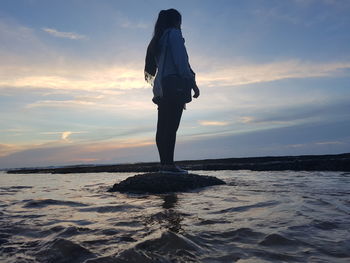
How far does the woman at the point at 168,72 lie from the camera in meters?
5.98

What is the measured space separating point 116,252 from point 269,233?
3.76 ft

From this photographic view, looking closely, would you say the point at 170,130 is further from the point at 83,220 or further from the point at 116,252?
the point at 116,252

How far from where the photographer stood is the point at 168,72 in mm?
6066

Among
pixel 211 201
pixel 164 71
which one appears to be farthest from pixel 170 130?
pixel 211 201

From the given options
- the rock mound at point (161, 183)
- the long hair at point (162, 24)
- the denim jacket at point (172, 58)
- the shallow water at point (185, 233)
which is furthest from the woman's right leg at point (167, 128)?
the shallow water at point (185, 233)

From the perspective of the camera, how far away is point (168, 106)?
6.26m

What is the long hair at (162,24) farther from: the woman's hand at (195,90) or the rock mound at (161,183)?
the rock mound at (161,183)

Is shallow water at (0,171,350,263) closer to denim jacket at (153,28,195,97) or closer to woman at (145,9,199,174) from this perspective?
woman at (145,9,199,174)

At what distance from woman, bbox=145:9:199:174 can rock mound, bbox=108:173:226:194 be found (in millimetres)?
→ 454

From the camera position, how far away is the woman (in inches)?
235

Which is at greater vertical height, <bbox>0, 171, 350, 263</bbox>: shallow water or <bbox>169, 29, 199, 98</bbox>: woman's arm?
<bbox>169, 29, 199, 98</bbox>: woman's arm

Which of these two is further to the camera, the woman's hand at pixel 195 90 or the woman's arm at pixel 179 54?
the woman's hand at pixel 195 90

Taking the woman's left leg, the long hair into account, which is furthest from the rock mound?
the long hair

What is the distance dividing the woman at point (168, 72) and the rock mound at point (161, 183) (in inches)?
17.9
